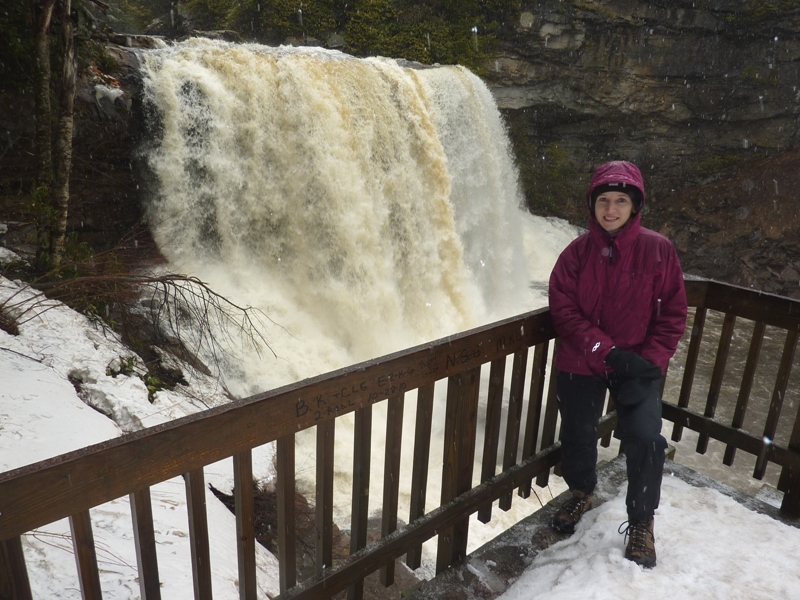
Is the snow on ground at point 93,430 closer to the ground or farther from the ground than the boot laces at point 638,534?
closer to the ground

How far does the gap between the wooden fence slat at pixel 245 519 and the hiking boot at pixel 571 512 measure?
5.05 feet

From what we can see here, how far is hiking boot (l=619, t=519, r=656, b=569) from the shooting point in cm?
233

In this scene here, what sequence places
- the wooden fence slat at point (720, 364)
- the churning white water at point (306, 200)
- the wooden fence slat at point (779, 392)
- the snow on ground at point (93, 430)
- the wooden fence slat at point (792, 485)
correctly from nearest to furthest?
1. the snow on ground at point (93, 430)
2. the wooden fence slat at point (792, 485)
3. the wooden fence slat at point (779, 392)
4. the wooden fence slat at point (720, 364)
5. the churning white water at point (306, 200)

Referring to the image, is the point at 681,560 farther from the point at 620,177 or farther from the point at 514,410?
the point at 620,177

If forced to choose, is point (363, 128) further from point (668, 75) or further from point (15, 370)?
point (668, 75)

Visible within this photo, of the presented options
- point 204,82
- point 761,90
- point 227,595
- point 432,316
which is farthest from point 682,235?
point 227,595

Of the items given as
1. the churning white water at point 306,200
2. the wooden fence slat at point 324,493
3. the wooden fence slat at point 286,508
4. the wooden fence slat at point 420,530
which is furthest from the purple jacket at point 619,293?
the churning white water at point 306,200

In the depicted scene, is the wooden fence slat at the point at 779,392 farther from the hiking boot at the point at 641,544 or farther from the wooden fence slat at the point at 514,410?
the wooden fence slat at the point at 514,410

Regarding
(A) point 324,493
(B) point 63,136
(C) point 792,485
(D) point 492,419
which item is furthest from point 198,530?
(B) point 63,136

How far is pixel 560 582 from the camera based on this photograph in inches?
89.4

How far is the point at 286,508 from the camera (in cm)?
176

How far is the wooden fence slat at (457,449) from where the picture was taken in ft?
7.44

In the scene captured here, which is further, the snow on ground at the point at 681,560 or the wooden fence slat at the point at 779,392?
the wooden fence slat at the point at 779,392

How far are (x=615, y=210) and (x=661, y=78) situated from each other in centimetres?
1496
